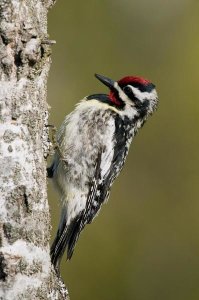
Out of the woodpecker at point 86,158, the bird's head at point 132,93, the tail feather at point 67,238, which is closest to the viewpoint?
the tail feather at point 67,238

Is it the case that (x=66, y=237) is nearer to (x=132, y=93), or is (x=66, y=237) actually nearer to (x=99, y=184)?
(x=99, y=184)

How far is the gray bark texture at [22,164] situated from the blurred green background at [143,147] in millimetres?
2518

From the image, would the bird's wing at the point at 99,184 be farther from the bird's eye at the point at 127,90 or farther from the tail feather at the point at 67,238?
the bird's eye at the point at 127,90

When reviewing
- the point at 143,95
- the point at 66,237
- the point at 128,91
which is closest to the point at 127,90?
the point at 128,91

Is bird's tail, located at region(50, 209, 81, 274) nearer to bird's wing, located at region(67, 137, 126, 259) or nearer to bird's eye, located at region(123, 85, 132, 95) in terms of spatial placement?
bird's wing, located at region(67, 137, 126, 259)

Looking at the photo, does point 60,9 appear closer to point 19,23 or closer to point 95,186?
point 95,186

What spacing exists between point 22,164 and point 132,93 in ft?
5.19

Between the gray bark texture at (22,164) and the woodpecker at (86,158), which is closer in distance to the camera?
the gray bark texture at (22,164)

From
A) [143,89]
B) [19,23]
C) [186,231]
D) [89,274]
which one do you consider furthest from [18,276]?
[186,231]

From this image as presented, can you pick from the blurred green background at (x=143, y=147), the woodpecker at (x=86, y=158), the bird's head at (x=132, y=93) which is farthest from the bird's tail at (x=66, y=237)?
the blurred green background at (x=143, y=147)

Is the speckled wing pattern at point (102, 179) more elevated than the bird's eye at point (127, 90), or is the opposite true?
the bird's eye at point (127, 90)

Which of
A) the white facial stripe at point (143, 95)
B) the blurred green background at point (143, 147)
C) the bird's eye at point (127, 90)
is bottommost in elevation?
the blurred green background at point (143, 147)

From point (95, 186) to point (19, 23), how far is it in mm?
1511

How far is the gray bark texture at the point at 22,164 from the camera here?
3270mm
